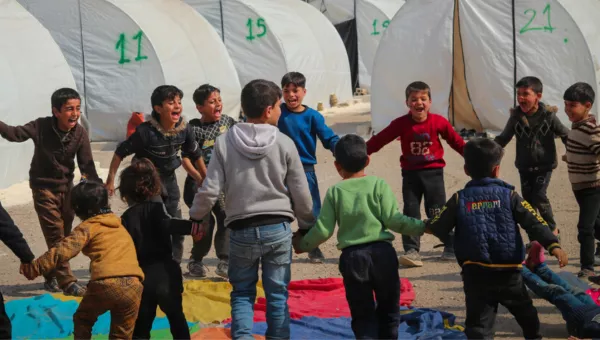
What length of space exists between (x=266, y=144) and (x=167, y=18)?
14.1 metres

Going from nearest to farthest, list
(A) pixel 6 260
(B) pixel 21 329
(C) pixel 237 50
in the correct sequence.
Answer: (B) pixel 21 329
(A) pixel 6 260
(C) pixel 237 50

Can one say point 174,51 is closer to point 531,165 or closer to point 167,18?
point 167,18

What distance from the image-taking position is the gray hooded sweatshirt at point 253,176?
494 centimetres

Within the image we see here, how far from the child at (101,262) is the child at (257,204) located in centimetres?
45

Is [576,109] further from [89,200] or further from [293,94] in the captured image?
[89,200]

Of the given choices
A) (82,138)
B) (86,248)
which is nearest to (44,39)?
(82,138)

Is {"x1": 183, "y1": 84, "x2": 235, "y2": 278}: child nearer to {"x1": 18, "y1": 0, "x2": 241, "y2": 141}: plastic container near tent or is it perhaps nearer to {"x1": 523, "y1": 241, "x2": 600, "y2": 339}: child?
{"x1": 523, "y1": 241, "x2": 600, "y2": 339}: child

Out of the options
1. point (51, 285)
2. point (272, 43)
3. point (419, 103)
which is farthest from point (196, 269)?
point (272, 43)

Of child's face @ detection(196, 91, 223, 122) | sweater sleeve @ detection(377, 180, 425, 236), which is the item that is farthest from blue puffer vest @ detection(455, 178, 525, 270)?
child's face @ detection(196, 91, 223, 122)

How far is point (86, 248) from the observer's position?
4.79 m

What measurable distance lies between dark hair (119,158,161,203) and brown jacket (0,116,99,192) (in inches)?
73.8

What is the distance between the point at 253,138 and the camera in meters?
4.96

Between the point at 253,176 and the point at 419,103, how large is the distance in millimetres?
2867

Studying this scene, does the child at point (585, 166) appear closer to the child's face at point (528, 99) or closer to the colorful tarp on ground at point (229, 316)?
the child's face at point (528, 99)
